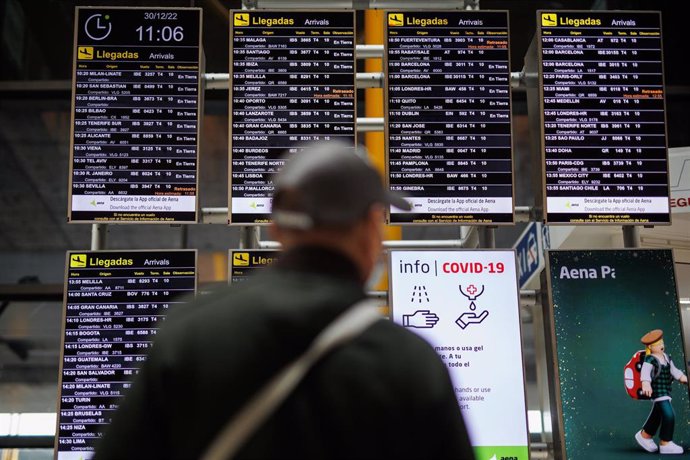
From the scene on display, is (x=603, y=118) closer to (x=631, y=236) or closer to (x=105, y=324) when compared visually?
(x=631, y=236)

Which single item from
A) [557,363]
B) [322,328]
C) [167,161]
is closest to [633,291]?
[557,363]

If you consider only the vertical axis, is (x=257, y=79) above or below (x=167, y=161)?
above

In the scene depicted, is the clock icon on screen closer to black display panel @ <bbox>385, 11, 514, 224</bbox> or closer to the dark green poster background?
black display panel @ <bbox>385, 11, 514, 224</bbox>

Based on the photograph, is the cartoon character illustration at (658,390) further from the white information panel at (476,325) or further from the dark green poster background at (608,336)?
the white information panel at (476,325)

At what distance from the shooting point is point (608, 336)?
15.4 ft

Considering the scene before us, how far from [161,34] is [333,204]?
147 inches

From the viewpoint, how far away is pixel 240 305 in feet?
5.32

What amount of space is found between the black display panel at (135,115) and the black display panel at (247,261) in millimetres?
327

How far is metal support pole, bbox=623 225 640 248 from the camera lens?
16.3 feet

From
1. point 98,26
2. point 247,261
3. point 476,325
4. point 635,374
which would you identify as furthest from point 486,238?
point 98,26

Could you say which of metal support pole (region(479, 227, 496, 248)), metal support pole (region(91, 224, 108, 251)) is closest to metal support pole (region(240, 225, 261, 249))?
metal support pole (region(91, 224, 108, 251))

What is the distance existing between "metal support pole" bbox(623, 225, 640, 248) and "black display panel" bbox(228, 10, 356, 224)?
1.62m

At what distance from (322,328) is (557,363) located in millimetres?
3267

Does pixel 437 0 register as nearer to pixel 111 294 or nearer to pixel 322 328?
pixel 111 294
